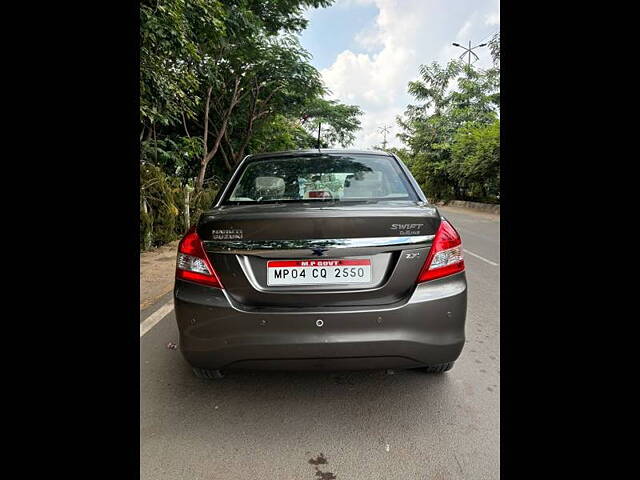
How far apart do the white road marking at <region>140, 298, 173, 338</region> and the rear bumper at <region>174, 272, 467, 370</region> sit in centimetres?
167

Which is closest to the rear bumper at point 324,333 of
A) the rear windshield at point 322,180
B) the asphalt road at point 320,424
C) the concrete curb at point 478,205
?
the asphalt road at point 320,424

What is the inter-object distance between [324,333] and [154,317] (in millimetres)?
2449

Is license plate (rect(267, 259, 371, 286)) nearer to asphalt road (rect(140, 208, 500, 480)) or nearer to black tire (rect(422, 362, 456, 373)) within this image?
asphalt road (rect(140, 208, 500, 480))

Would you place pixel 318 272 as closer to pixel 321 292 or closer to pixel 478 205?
pixel 321 292

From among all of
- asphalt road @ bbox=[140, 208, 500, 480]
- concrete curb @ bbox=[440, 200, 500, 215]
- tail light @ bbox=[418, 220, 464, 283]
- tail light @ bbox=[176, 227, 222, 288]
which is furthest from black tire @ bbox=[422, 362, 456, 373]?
concrete curb @ bbox=[440, 200, 500, 215]

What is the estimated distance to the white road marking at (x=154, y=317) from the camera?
3.42 m

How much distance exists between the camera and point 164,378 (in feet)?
8.22

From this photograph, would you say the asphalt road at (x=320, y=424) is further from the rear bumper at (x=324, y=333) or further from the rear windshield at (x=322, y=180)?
the rear windshield at (x=322, y=180)

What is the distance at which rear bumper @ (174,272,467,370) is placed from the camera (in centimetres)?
184

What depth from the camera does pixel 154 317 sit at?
371cm
